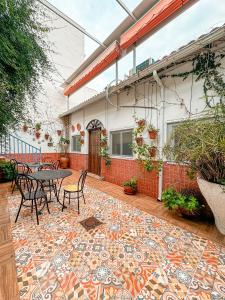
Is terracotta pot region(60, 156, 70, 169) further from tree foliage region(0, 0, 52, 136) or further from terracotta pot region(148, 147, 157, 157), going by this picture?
terracotta pot region(148, 147, 157, 157)

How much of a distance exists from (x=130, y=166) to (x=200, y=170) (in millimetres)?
2248

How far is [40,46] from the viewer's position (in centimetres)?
253

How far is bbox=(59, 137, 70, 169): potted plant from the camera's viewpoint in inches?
311

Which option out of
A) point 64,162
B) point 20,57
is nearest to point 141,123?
point 20,57

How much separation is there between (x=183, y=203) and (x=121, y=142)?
2725mm

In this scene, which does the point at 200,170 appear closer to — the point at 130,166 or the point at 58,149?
the point at 130,166

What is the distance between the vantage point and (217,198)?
7.07ft

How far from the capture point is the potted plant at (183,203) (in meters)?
2.66

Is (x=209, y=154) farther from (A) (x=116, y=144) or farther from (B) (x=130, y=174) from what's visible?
(A) (x=116, y=144)

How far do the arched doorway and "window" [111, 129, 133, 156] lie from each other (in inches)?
34.1

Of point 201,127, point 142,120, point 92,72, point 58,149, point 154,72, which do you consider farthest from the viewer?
point 58,149

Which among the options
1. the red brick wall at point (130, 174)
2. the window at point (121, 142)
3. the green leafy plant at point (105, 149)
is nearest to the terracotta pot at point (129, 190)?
the red brick wall at point (130, 174)

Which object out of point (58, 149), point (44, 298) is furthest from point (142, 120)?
point (58, 149)

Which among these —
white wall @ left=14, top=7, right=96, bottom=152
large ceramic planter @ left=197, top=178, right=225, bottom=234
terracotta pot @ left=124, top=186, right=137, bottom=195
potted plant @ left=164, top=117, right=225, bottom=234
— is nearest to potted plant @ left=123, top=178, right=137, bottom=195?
terracotta pot @ left=124, top=186, right=137, bottom=195
